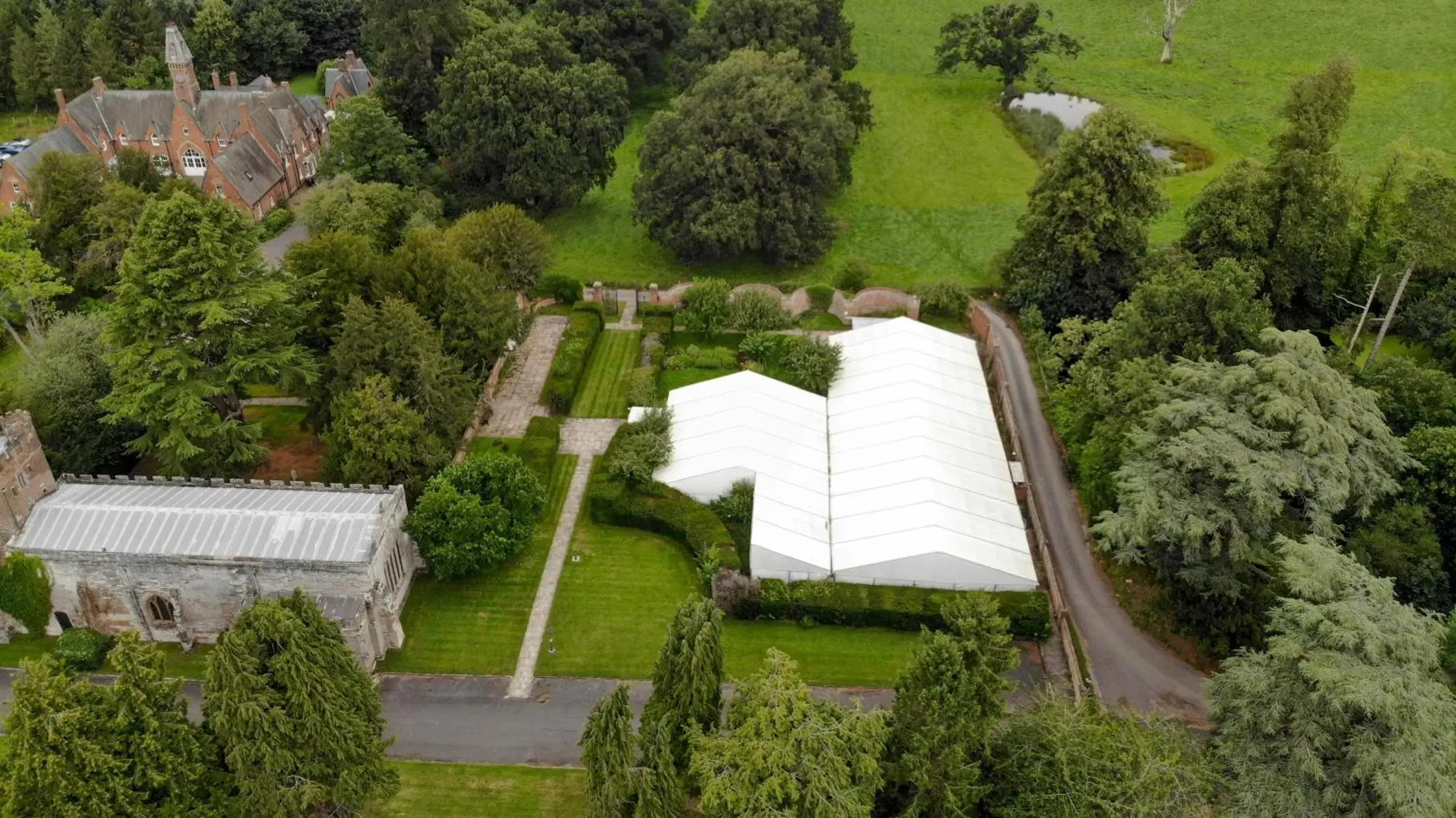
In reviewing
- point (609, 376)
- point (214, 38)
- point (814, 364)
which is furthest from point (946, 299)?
point (214, 38)

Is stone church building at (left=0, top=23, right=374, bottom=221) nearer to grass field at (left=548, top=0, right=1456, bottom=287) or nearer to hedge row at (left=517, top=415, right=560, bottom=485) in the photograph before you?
grass field at (left=548, top=0, right=1456, bottom=287)

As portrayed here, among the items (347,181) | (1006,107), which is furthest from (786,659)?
(1006,107)

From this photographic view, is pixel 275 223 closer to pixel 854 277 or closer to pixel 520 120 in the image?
pixel 520 120

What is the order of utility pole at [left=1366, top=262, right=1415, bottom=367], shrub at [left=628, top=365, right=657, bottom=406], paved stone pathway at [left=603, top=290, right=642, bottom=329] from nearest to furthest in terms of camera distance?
1. utility pole at [left=1366, top=262, right=1415, bottom=367]
2. shrub at [left=628, top=365, right=657, bottom=406]
3. paved stone pathway at [left=603, top=290, right=642, bottom=329]

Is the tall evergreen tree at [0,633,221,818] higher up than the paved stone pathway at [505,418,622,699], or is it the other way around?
the tall evergreen tree at [0,633,221,818]

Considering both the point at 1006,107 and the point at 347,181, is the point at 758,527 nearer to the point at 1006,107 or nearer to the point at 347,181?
the point at 347,181

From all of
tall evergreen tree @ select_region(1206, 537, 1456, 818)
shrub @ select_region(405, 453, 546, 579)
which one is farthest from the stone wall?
tall evergreen tree @ select_region(1206, 537, 1456, 818)
